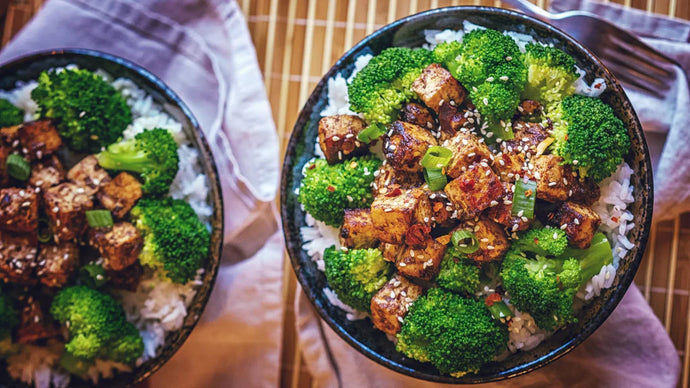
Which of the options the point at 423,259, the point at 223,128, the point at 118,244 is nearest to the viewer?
the point at 423,259

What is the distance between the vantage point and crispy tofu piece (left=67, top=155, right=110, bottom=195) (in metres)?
2.85

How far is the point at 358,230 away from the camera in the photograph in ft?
8.09

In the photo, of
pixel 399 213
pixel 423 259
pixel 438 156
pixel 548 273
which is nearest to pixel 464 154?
pixel 438 156

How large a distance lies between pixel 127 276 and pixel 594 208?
6.96ft

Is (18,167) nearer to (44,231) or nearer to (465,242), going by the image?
(44,231)

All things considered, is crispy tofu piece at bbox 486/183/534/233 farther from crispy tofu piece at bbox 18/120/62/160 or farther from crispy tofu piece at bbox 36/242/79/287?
crispy tofu piece at bbox 18/120/62/160

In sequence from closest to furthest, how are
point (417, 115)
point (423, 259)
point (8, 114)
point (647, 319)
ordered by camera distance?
point (423, 259), point (417, 115), point (8, 114), point (647, 319)

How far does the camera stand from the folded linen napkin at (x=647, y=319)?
301cm

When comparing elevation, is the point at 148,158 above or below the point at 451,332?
above

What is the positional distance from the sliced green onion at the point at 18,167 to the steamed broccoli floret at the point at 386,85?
1589mm

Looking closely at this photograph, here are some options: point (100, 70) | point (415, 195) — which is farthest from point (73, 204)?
point (415, 195)

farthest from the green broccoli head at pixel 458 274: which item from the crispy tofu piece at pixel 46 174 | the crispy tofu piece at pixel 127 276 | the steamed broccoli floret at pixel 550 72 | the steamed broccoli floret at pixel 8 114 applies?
the steamed broccoli floret at pixel 8 114

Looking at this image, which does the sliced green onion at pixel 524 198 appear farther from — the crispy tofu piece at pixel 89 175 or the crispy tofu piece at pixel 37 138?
the crispy tofu piece at pixel 37 138

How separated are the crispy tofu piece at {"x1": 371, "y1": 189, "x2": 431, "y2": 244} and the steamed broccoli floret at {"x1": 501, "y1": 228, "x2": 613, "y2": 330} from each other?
0.39 meters
